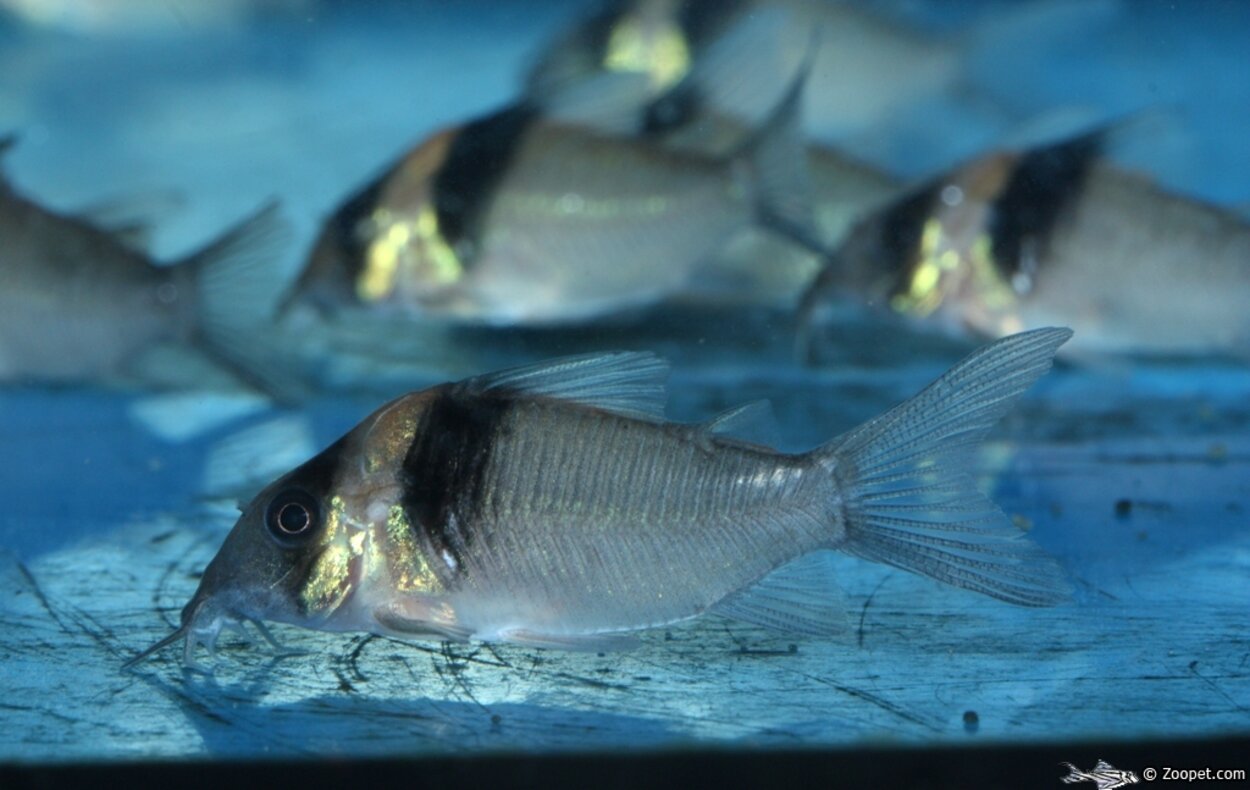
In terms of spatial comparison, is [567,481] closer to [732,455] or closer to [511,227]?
[732,455]

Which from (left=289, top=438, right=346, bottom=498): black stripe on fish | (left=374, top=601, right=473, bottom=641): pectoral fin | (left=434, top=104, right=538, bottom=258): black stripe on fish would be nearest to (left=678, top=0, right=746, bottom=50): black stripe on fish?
(left=434, top=104, right=538, bottom=258): black stripe on fish

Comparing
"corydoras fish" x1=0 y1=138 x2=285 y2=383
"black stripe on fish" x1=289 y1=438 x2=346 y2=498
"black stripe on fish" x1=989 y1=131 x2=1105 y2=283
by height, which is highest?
"black stripe on fish" x1=989 y1=131 x2=1105 y2=283

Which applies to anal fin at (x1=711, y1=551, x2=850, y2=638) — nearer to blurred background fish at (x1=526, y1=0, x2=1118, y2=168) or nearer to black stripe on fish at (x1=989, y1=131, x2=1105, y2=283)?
black stripe on fish at (x1=989, y1=131, x2=1105, y2=283)

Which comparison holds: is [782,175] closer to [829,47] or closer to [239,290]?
[829,47]

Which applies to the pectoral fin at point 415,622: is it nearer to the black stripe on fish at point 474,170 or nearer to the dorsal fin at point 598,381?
the dorsal fin at point 598,381

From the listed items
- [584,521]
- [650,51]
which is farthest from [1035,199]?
[584,521]
